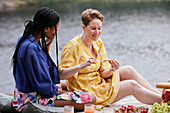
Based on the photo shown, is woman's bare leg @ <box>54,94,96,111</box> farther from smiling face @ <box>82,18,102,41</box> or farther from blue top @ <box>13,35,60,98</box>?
smiling face @ <box>82,18,102,41</box>

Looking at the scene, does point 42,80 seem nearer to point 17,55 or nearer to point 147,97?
point 17,55

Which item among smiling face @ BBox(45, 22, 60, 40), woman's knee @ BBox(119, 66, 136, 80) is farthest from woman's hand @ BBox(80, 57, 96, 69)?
woman's knee @ BBox(119, 66, 136, 80)

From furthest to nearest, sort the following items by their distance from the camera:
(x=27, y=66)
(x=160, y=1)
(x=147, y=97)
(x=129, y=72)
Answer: (x=160, y=1) < (x=129, y=72) < (x=147, y=97) < (x=27, y=66)

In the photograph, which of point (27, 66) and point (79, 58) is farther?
point (79, 58)

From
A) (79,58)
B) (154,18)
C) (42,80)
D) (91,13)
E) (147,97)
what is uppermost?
(154,18)

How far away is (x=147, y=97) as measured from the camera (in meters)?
3.09

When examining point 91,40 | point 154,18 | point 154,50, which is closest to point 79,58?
point 91,40

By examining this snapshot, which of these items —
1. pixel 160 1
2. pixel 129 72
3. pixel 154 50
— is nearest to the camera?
pixel 129 72

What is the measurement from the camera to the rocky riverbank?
1900cm

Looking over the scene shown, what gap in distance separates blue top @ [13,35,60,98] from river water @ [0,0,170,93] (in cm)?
198

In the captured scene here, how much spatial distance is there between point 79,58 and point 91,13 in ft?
1.51

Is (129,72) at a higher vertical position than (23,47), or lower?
lower

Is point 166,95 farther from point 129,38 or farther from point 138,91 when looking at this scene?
point 129,38

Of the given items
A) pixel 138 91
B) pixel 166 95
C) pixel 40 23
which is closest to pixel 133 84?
pixel 138 91
